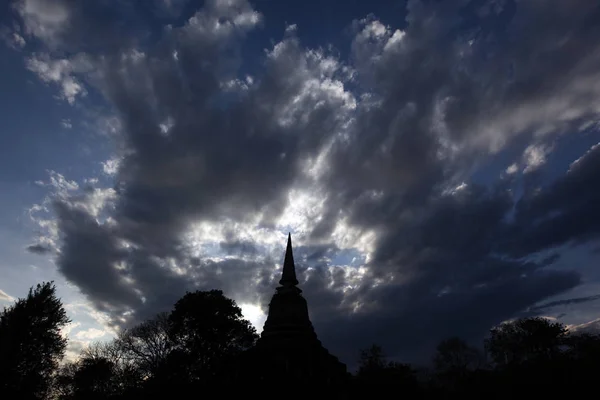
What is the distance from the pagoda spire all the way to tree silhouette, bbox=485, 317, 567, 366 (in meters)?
33.3

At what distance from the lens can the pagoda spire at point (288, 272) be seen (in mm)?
52344

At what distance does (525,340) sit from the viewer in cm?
5778

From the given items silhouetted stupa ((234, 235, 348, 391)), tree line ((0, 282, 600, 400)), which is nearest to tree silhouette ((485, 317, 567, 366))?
tree line ((0, 282, 600, 400))

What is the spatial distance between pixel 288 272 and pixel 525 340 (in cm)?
4125

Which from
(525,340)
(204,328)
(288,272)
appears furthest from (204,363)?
(525,340)

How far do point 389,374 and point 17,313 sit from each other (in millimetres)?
33284

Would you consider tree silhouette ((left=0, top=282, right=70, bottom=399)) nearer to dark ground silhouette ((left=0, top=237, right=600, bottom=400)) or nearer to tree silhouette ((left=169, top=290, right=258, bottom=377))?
dark ground silhouette ((left=0, top=237, right=600, bottom=400))

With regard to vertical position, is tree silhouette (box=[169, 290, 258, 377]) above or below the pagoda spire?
below

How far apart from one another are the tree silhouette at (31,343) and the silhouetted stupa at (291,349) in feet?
63.3

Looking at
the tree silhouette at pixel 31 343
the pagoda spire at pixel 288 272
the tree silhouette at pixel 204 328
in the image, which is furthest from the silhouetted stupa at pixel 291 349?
the tree silhouette at pixel 31 343

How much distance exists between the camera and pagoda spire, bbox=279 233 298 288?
2061 inches

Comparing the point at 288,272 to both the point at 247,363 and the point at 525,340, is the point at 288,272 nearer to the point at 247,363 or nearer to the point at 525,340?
the point at 247,363

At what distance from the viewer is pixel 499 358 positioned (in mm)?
61188

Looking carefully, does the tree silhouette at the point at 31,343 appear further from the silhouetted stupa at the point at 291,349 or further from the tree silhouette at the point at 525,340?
the tree silhouette at the point at 525,340
